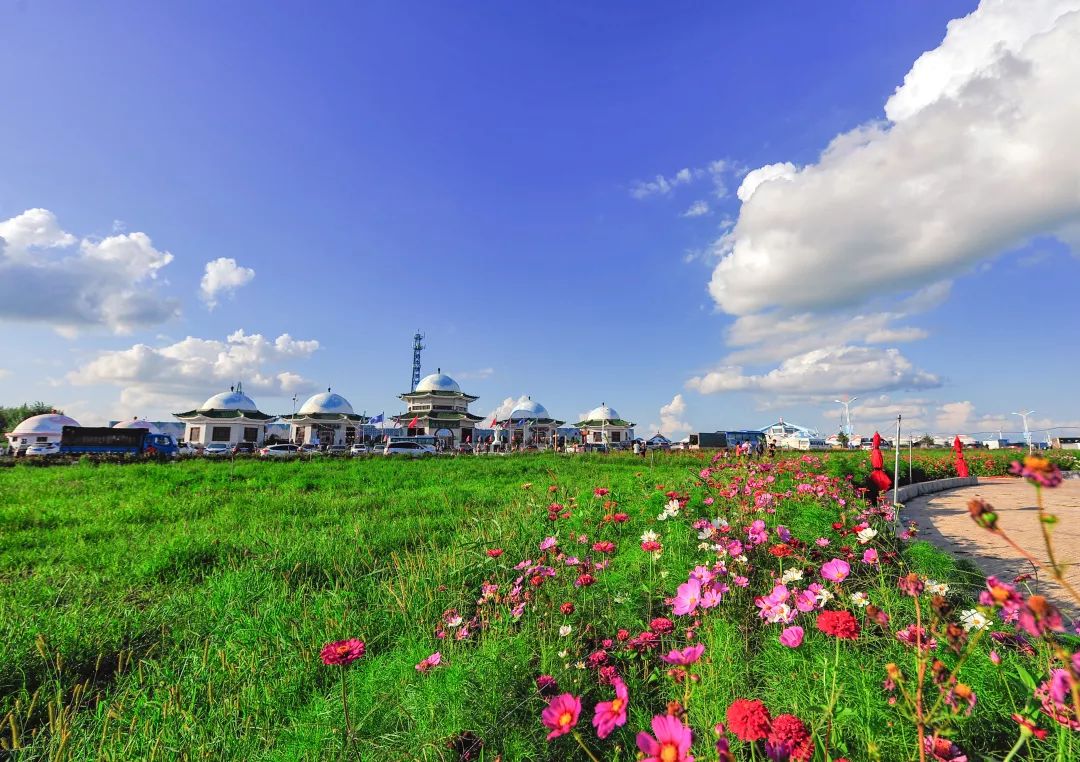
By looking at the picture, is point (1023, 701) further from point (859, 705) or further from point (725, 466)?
point (725, 466)

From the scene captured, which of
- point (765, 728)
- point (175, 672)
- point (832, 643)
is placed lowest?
point (175, 672)

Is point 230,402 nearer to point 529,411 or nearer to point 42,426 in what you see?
point 42,426

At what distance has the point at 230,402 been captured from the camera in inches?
2180

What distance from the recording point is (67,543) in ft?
19.0

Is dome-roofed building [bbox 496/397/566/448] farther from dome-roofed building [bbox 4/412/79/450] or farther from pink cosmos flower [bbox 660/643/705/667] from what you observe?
pink cosmos flower [bbox 660/643/705/667]

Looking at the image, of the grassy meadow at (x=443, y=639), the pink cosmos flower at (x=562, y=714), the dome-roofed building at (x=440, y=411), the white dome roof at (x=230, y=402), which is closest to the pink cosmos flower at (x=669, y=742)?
the pink cosmos flower at (x=562, y=714)

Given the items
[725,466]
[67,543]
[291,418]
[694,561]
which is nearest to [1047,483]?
[694,561]

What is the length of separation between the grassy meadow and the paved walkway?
975mm

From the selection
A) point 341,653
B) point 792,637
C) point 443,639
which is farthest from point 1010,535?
point 341,653

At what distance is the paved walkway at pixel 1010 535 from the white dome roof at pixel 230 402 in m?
59.7

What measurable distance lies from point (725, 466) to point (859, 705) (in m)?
4.68

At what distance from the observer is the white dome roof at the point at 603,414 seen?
67.6m

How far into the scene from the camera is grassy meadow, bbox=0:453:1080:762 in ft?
6.13

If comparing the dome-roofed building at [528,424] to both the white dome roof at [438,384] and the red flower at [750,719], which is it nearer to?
the white dome roof at [438,384]
